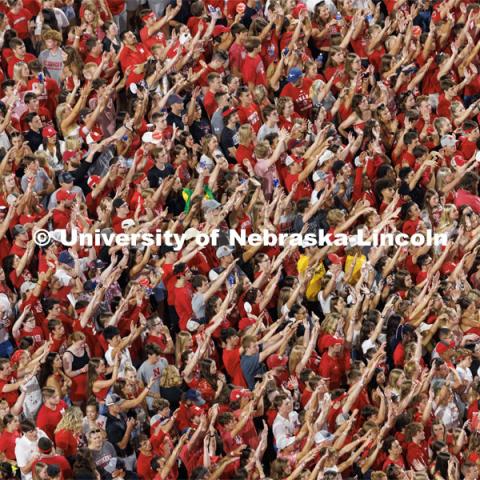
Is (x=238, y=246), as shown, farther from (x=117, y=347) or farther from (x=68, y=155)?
(x=117, y=347)

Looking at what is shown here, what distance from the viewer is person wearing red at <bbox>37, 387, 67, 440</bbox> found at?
17719 mm

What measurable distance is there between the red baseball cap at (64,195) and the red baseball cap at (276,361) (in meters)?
2.44

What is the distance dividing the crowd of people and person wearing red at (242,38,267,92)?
0.11 feet

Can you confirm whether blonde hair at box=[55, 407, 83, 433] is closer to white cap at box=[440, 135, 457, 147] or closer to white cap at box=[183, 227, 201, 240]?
white cap at box=[183, 227, 201, 240]

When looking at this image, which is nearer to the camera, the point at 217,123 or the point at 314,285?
the point at 314,285

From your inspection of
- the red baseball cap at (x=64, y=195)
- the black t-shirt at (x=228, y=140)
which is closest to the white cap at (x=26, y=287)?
the red baseball cap at (x=64, y=195)

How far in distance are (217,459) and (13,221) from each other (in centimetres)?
318

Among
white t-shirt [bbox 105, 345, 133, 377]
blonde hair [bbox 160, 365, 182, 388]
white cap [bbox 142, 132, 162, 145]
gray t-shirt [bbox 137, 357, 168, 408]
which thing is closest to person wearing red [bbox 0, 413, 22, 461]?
white t-shirt [bbox 105, 345, 133, 377]

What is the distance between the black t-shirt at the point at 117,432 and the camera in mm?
17891

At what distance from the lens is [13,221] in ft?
63.8

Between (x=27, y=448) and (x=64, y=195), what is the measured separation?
3.27 meters

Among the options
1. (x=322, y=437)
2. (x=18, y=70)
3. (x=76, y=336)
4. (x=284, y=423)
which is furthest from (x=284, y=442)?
(x=18, y=70)

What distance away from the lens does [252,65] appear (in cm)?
2184

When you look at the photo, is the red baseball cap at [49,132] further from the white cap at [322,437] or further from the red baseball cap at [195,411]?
the white cap at [322,437]
